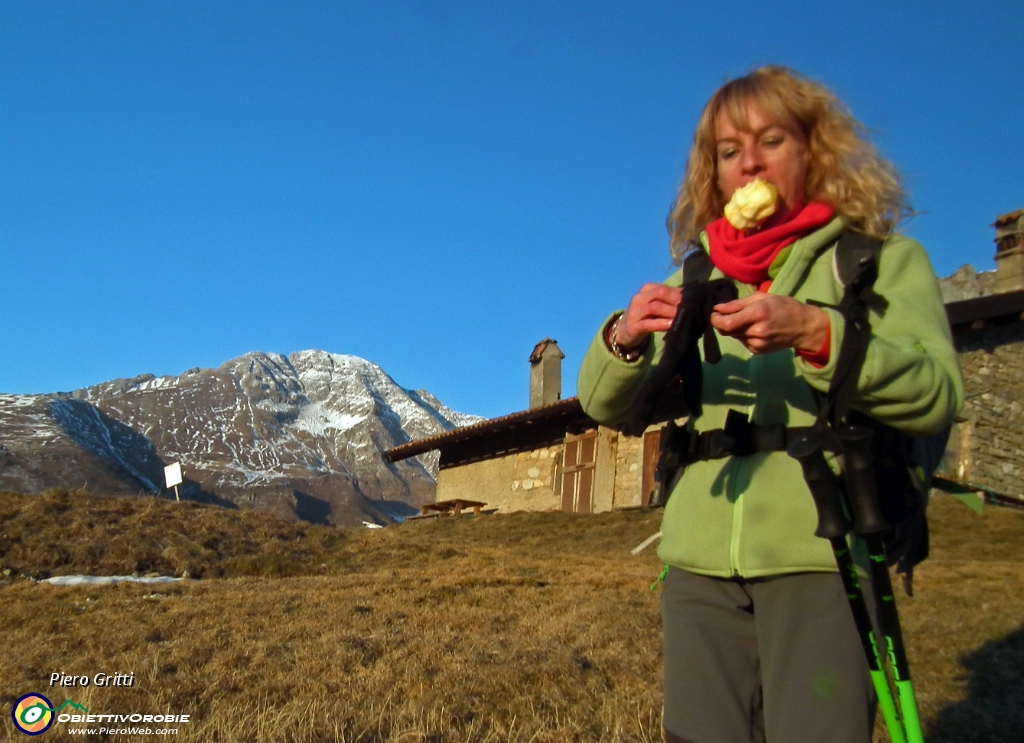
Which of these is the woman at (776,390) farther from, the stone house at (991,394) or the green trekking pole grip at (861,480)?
the stone house at (991,394)

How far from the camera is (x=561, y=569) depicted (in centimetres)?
816

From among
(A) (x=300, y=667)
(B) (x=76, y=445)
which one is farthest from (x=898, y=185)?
(B) (x=76, y=445)

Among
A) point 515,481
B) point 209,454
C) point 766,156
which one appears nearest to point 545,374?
point 515,481

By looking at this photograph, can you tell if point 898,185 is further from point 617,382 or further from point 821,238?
point 617,382

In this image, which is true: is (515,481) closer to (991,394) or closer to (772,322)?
(991,394)

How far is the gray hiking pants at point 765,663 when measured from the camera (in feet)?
4.75

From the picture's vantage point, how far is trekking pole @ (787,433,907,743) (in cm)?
142

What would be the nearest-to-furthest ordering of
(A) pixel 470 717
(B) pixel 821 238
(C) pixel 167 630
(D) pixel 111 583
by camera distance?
(B) pixel 821 238, (A) pixel 470 717, (C) pixel 167 630, (D) pixel 111 583

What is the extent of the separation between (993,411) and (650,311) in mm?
15621

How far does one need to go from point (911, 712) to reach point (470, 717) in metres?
2.07

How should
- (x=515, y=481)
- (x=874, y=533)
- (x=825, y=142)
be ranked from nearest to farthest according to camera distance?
(x=874, y=533), (x=825, y=142), (x=515, y=481)

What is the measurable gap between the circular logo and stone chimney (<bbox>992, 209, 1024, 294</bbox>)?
18.4 metres

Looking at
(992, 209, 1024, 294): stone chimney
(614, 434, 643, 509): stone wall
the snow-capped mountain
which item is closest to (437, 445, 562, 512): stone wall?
(614, 434, 643, 509): stone wall

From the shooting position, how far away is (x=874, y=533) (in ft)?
4.76
